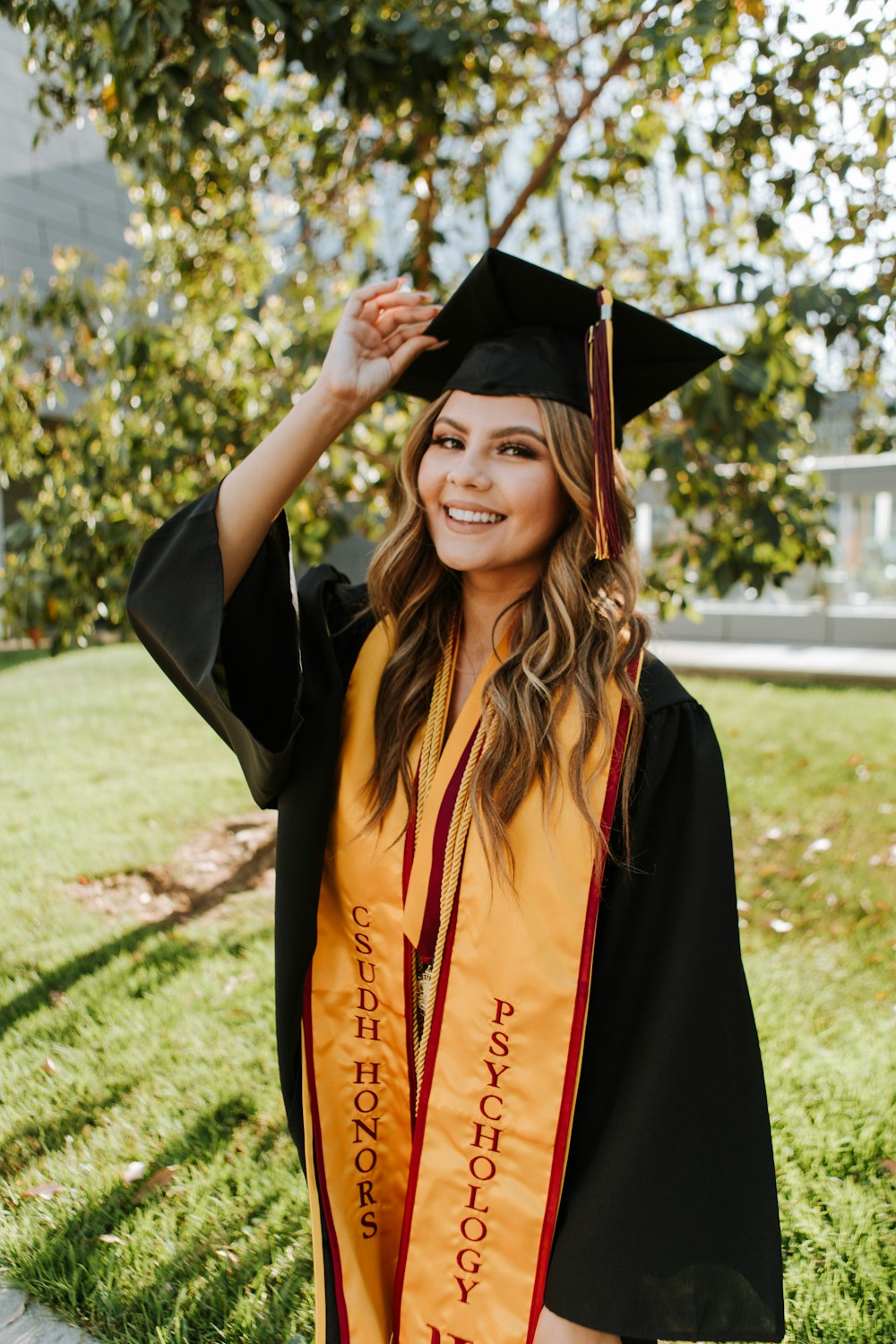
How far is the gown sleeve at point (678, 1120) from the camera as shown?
153 centimetres

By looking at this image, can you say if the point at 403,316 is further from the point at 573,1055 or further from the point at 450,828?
the point at 573,1055

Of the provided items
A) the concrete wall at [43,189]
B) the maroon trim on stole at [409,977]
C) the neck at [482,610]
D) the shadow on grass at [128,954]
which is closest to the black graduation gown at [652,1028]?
the maroon trim on stole at [409,977]

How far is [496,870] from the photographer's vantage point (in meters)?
1.63

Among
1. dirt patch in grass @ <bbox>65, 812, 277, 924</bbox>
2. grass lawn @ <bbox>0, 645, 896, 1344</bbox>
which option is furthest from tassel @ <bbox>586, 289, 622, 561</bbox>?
dirt patch in grass @ <bbox>65, 812, 277, 924</bbox>

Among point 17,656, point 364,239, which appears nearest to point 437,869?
point 364,239

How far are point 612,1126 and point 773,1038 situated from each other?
2.05 meters

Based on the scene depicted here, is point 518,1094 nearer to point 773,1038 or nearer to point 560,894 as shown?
point 560,894

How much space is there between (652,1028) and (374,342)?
1.29 meters

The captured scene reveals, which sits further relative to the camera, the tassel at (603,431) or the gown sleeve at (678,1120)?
the tassel at (603,431)

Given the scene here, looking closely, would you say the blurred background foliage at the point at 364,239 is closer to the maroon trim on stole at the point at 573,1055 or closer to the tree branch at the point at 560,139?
the tree branch at the point at 560,139

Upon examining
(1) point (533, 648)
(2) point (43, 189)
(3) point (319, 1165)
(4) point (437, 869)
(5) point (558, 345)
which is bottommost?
(3) point (319, 1165)

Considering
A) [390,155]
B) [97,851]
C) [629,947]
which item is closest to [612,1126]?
[629,947]

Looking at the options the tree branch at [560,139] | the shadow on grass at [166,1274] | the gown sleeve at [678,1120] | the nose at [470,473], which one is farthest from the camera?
the tree branch at [560,139]

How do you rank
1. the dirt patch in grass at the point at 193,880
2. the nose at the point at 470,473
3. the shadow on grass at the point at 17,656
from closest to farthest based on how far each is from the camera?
the nose at the point at 470,473
the dirt patch in grass at the point at 193,880
the shadow on grass at the point at 17,656
